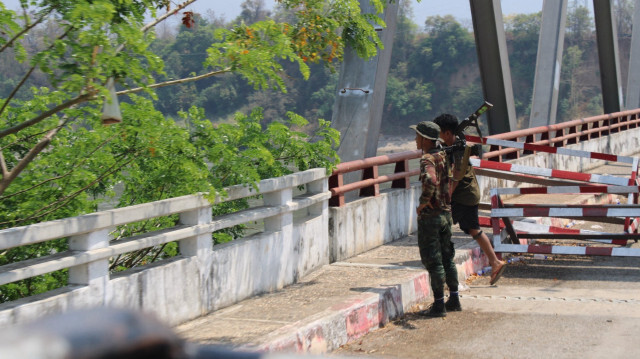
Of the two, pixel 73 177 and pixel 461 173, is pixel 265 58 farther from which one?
pixel 461 173

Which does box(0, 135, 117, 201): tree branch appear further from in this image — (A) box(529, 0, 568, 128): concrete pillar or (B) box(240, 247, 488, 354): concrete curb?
(A) box(529, 0, 568, 128): concrete pillar

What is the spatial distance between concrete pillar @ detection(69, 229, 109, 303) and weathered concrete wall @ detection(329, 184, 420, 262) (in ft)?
11.8

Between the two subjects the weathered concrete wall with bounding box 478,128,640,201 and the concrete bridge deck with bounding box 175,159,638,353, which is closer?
the concrete bridge deck with bounding box 175,159,638,353

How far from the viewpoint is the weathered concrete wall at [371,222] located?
27.5 ft

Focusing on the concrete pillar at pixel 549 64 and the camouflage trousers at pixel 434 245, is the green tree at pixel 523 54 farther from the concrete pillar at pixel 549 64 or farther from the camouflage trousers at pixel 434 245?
the camouflage trousers at pixel 434 245

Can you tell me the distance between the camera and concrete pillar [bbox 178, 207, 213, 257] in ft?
19.5

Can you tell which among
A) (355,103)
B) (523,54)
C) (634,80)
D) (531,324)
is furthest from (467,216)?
(523,54)

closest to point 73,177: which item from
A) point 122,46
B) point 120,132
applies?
point 120,132

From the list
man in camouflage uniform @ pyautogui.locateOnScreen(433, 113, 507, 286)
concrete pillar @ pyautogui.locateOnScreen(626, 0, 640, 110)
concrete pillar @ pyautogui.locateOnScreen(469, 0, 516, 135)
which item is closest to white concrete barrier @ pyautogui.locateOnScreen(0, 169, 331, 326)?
man in camouflage uniform @ pyautogui.locateOnScreen(433, 113, 507, 286)

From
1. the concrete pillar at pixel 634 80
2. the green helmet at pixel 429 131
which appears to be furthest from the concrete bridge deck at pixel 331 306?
the concrete pillar at pixel 634 80

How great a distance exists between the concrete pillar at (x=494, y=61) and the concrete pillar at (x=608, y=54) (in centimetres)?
1163

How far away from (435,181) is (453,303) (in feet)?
3.58

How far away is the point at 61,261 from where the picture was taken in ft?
15.3

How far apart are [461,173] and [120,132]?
302 centimetres
